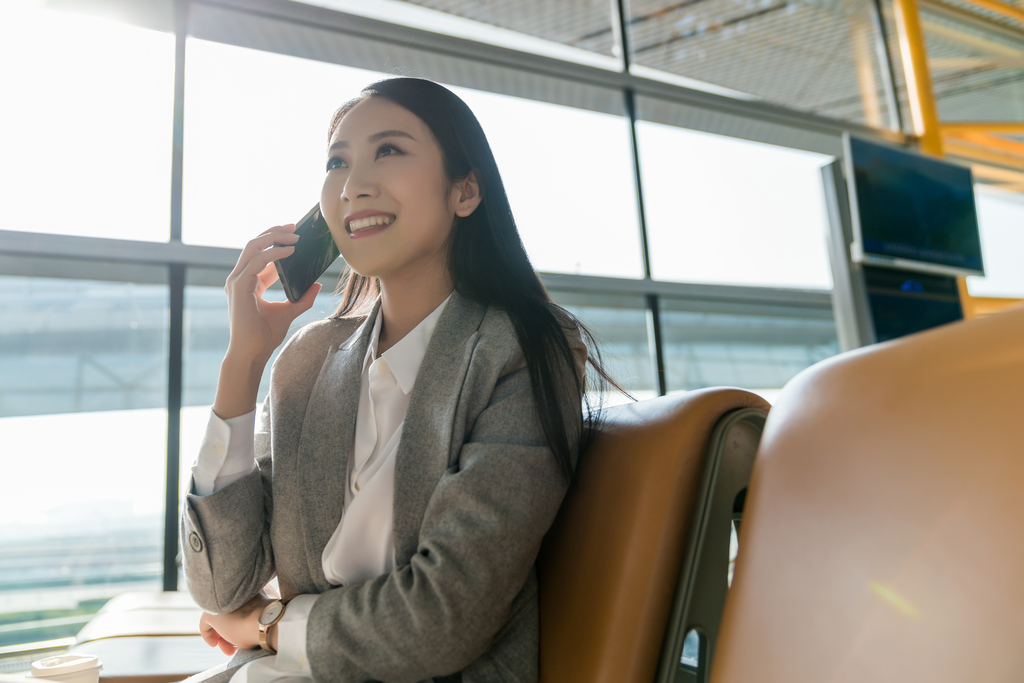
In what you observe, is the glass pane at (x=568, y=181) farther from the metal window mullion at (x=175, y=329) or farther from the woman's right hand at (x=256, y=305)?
the woman's right hand at (x=256, y=305)

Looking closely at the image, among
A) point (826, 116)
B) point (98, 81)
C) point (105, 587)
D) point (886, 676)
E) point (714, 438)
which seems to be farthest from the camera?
point (826, 116)

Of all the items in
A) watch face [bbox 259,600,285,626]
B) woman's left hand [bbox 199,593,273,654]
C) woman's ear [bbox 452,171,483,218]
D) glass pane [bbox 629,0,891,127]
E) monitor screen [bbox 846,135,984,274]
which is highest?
glass pane [bbox 629,0,891,127]

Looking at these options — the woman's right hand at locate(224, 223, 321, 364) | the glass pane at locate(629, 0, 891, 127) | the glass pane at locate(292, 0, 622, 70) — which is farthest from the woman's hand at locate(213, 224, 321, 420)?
the glass pane at locate(629, 0, 891, 127)

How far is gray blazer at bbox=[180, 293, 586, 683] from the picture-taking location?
84 centimetres

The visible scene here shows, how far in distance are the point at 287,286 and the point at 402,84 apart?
0.42 m

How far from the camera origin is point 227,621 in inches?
43.1

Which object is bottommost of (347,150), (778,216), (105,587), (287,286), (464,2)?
(105,587)

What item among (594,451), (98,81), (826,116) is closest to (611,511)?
(594,451)

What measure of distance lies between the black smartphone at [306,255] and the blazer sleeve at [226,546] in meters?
0.36

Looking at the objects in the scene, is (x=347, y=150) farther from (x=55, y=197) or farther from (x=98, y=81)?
(x=98, y=81)

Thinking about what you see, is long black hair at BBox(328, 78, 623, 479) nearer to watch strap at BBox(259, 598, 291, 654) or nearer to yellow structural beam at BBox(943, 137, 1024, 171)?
watch strap at BBox(259, 598, 291, 654)

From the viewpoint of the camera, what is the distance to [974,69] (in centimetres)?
538

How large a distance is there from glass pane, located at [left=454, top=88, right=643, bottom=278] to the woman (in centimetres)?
220

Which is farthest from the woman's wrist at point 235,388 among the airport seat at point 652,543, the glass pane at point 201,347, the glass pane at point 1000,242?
the glass pane at point 1000,242
